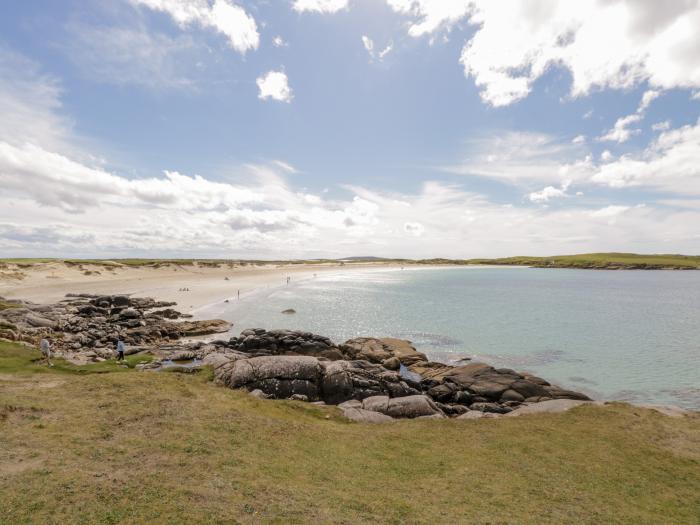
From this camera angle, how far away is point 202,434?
1531 cm

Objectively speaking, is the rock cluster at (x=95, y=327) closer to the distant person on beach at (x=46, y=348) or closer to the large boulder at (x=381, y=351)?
the distant person on beach at (x=46, y=348)

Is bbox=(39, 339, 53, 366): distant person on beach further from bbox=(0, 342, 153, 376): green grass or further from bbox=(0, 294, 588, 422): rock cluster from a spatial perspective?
bbox=(0, 294, 588, 422): rock cluster

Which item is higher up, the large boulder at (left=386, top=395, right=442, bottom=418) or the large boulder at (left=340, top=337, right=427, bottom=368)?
the large boulder at (left=386, top=395, right=442, bottom=418)

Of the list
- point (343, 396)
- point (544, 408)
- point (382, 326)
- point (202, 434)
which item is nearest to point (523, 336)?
point (382, 326)

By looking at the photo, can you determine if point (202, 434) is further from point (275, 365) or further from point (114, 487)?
point (275, 365)

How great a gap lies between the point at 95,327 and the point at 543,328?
222 ft

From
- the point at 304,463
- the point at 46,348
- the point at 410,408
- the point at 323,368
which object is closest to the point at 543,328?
the point at 410,408

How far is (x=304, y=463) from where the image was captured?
14.4 meters

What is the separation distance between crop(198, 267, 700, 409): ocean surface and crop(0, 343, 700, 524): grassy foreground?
13.6 metres

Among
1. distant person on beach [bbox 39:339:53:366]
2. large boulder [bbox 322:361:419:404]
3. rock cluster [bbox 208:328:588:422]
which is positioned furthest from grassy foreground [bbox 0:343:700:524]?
distant person on beach [bbox 39:339:53:366]

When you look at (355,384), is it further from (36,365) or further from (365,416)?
(36,365)

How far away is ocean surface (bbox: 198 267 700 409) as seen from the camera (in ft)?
109

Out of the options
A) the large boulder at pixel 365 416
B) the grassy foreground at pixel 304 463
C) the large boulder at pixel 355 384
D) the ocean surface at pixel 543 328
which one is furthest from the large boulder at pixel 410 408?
the ocean surface at pixel 543 328

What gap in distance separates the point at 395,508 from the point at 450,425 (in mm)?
9843
